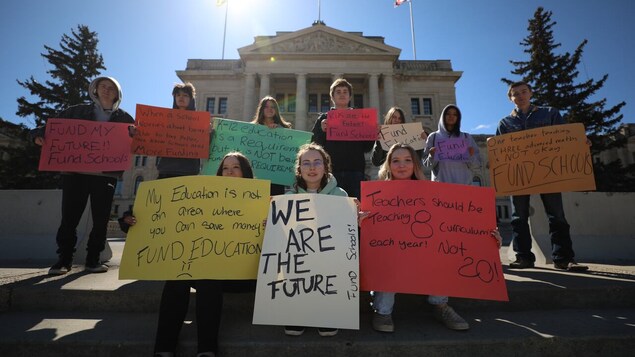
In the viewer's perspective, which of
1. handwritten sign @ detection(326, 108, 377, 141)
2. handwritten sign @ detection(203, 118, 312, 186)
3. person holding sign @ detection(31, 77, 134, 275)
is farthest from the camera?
handwritten sign @ detection(203, 118, 312, 186)

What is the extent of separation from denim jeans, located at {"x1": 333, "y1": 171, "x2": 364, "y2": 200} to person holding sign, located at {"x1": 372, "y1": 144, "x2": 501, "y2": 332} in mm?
621

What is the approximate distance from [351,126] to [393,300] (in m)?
1.94

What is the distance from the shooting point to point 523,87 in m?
3.60

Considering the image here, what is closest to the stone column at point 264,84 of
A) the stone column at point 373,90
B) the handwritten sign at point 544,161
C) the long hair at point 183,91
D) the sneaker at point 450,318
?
the stone column at point 373,90

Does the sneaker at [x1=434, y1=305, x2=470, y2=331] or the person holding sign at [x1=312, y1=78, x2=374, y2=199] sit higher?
the person holding sign at [x1=312, y1=78, x2=374, y2=199]

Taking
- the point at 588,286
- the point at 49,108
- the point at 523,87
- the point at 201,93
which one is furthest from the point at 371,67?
the point at 588,286

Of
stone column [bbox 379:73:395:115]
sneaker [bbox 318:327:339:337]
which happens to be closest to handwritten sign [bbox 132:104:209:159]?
sneaker [bbox 318:327:339:337]

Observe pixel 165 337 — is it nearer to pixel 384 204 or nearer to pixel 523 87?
pixel 384 204

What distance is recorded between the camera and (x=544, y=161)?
3.12 metres

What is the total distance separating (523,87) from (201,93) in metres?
32.6

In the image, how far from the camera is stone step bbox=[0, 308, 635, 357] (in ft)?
5.67

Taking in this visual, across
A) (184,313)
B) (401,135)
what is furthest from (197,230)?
(401,135)

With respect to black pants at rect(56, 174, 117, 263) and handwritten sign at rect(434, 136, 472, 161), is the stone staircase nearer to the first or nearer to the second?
black pants at rect(56, 174, 117, 263)

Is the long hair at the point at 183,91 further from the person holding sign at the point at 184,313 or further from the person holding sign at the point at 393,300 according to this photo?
the person holding sign at the point at 393,300
